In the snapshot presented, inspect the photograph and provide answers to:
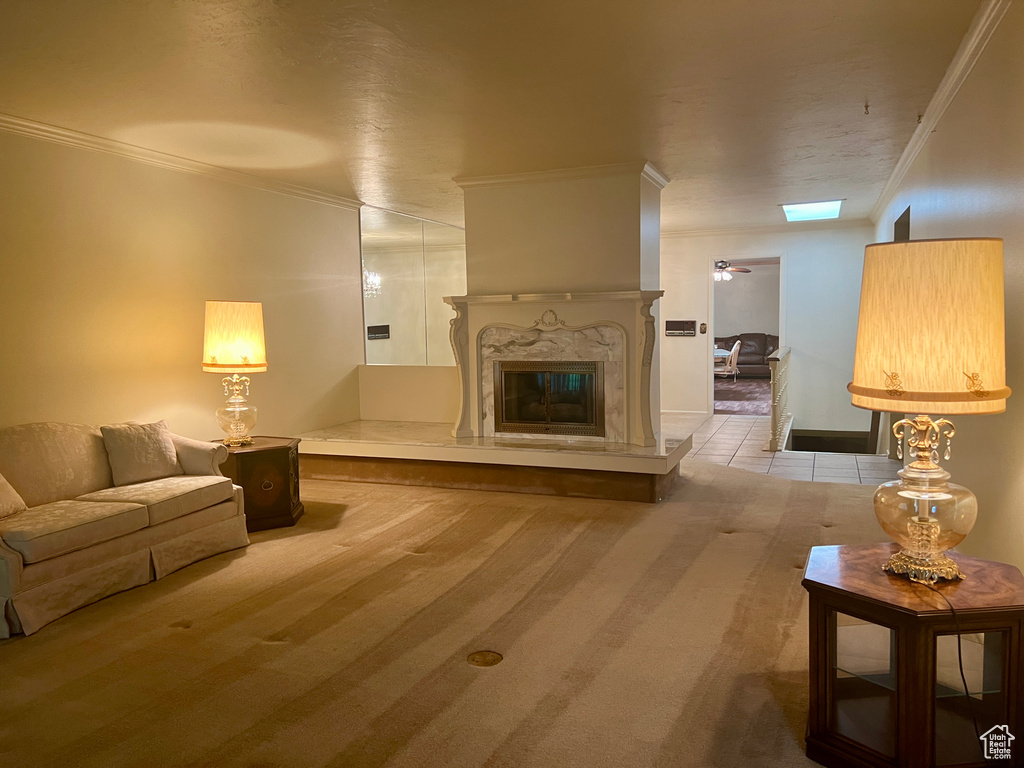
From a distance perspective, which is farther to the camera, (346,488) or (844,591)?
(346,488)

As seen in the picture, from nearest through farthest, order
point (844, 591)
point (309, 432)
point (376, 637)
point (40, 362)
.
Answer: point (844, 591) < point (376, 637) < point (40, 362) < point (309, 432)

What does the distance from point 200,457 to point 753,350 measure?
12692mm

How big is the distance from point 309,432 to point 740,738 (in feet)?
17.0

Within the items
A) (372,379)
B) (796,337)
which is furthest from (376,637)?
(796,337)

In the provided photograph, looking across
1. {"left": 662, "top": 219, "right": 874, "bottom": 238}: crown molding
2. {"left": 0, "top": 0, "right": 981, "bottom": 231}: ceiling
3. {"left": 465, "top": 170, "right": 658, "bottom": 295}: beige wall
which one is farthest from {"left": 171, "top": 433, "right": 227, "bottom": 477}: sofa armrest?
{"left": 662, "top": 219, "right": 874, "bottom": 238}: crown molding

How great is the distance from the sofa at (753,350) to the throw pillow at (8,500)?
1312 centimetres

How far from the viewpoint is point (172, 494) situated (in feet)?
13.0

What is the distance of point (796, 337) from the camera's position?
31.0 feet

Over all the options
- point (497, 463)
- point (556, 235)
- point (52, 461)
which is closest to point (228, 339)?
point (52, 461)

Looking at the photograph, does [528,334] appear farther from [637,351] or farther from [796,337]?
[796,337]

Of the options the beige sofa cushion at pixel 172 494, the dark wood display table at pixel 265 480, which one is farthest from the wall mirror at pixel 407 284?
the beige sofa cushion at pixel 172 494

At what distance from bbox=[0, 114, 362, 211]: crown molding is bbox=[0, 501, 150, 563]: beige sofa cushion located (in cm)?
221

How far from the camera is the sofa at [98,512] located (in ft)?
10.7

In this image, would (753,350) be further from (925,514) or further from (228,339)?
(925,514)
